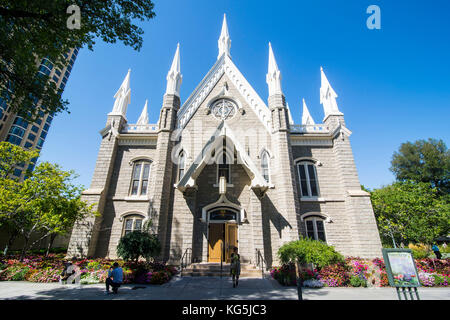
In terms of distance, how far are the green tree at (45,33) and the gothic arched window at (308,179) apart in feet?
42.3

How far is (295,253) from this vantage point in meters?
10.4

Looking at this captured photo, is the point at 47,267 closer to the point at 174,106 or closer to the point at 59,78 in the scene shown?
the point at 174,106

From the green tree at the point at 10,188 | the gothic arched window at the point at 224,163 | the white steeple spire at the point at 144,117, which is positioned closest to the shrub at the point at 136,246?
the green tree at the point at 10,188

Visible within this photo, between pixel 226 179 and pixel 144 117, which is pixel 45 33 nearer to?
pixel 226 179

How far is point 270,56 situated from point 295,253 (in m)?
15.6

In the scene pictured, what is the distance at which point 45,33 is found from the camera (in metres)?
7.07

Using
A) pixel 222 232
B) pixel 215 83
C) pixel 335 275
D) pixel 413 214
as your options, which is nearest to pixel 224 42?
pixel 215 83

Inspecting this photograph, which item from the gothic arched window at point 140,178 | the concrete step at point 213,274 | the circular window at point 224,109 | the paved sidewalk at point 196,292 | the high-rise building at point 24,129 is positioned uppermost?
the high-rise building at point 24,129

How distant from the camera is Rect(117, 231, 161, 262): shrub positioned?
33.6ft

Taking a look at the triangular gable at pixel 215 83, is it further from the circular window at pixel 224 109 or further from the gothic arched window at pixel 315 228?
the gothic arched window at pixel 315 228

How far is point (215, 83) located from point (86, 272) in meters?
15.3

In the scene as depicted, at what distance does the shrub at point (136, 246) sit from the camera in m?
10.2

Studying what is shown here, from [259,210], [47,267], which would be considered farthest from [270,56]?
[47,267]

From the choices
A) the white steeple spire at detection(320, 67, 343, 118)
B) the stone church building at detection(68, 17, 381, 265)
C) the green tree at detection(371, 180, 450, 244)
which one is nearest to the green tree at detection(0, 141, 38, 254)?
the stone church building at detection(68, 17, 381, 265)
